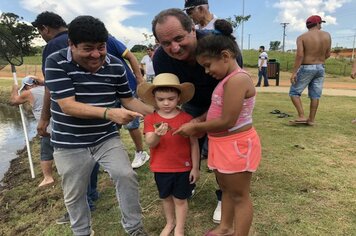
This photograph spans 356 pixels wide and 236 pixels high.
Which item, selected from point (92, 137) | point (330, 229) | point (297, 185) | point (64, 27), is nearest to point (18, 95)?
point (64, 27)

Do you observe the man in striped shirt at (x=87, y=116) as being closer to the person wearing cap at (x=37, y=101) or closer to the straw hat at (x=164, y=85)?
the straw hat at (x=164, y=85)

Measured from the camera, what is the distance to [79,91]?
2.64m

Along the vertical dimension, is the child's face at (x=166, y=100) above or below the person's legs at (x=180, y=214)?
above

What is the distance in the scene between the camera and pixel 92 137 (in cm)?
274

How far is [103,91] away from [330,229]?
7.11 ft

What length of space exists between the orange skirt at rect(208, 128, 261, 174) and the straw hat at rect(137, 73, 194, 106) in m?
0.49

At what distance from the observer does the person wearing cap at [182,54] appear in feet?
8.16

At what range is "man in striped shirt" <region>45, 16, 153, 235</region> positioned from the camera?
249 cm

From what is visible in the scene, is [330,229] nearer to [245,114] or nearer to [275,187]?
[275,187]

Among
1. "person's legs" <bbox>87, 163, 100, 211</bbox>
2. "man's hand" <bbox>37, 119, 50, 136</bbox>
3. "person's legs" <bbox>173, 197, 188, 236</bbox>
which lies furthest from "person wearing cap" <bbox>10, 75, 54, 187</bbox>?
"person's legs" <bbox>173, 197, 188, 236</bbox>

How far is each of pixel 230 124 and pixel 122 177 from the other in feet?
3.08

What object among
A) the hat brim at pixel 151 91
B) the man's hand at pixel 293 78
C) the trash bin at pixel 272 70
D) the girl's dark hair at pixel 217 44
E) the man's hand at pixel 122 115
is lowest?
the trash bin at pixel 272 70

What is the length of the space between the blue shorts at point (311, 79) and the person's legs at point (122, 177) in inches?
183

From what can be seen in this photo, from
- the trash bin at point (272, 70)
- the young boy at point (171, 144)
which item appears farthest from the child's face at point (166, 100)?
the trash bin at point (272, 70)
